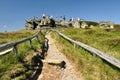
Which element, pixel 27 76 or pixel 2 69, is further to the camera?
pixel 2 69

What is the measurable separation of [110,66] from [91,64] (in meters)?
1.29

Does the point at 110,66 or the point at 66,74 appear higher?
the point at 110,66

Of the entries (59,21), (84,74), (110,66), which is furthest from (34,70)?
(59,21)

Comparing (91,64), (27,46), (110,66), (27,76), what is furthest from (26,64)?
(27,46)

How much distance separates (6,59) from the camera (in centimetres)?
1155

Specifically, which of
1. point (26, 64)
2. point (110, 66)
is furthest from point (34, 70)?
point (110, 66)

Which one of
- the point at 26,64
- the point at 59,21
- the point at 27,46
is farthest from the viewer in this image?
the point at 59,21

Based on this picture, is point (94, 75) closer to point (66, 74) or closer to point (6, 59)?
point (66, 74)

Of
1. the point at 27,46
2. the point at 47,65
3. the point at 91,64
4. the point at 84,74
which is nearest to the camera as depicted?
the point at 84,74

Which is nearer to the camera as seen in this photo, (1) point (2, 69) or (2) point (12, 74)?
(2) point (12, 74)

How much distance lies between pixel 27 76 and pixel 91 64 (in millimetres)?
2814

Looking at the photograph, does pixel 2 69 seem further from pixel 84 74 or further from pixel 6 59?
pixel 84 74

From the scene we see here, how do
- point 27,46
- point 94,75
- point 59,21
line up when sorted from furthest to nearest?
point 59,21
point 27,46
point 94,75

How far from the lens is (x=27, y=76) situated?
29.8 ft
